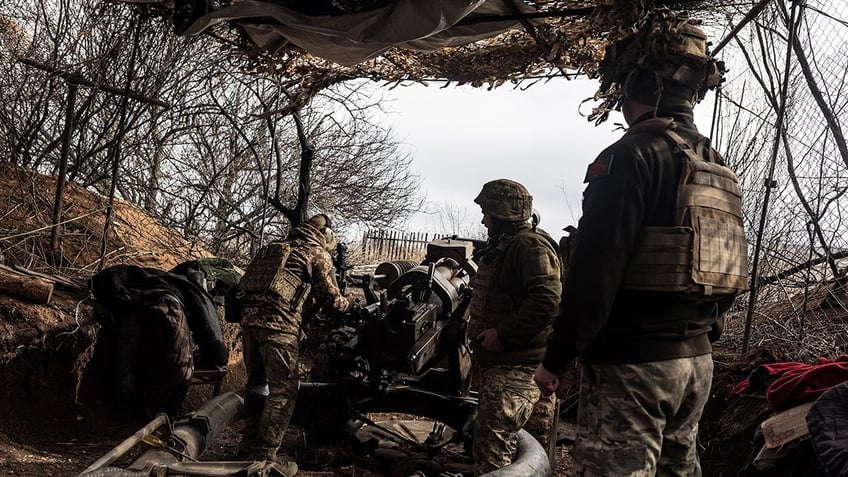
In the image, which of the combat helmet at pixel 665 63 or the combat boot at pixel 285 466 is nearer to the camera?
the combat helmet at pixel 665 63

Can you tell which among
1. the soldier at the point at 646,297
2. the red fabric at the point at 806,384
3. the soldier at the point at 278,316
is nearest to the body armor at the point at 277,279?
the soldier at the point at 278,316

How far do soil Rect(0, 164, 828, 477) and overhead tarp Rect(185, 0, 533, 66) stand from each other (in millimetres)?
2604

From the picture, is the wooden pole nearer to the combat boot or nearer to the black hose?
the combat boot

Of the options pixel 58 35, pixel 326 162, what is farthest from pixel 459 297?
pixel 326 162

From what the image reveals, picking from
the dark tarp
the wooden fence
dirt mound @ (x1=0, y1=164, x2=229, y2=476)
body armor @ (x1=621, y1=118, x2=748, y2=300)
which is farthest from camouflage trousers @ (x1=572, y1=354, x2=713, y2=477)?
the wooden fence

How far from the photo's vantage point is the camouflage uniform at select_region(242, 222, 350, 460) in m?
5.28

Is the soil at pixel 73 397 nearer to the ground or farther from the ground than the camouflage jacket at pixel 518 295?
nearer to the ground

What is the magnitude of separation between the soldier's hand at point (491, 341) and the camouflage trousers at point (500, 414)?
0.15 meters

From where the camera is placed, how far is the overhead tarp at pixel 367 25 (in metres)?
5.14

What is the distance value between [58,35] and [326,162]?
9.44m

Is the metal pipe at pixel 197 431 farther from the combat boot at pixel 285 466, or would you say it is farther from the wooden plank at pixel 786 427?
the wooden plank at pixel 786 427

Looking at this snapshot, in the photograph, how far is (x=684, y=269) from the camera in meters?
2.52

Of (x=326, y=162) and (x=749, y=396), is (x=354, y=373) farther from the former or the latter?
(x=326, y=162)

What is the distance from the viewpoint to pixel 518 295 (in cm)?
434
